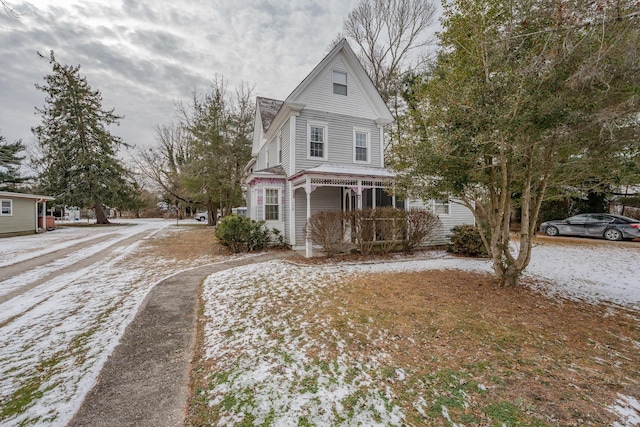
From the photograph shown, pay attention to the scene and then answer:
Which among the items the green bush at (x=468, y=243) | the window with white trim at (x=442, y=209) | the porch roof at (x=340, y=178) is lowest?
the green bush at (x=468, y=243)

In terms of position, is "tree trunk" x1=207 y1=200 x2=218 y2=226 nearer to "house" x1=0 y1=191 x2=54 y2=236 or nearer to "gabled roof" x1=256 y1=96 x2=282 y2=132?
"house" x1=0 y1=191 x2=54 y2=236

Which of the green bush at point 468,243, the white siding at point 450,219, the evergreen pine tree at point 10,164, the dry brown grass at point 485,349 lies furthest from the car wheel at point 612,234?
the evergreen pine tree at point 10,164

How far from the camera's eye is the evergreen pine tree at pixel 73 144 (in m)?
Result: 25.1

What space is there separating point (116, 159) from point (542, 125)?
113 ft

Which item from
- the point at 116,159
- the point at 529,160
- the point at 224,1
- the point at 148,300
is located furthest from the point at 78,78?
the point at 529,160

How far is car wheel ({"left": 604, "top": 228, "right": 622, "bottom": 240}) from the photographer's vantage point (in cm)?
1321

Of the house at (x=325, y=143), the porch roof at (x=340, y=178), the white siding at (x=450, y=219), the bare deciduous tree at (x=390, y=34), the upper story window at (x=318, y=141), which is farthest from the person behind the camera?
the bare deciduous tree at (x=390, y=34)

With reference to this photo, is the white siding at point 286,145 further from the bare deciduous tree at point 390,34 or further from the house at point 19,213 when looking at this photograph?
the house at point 19,213

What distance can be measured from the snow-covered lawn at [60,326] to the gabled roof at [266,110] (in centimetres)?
914

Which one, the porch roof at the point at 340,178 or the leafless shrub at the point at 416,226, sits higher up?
the porch roof at the point at 340,178

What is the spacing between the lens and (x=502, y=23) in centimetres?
473

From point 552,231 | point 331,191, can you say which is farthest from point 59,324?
point 552,231

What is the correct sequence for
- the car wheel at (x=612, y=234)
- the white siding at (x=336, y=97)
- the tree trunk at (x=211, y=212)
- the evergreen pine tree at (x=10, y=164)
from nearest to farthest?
1. the white siding at (x=336, y=97)
2. the car wheel at (x=612, y=234)
3. the tree trunk at (x=211, y=212)
4. the evergreen pine tree at (x=10, y=164)

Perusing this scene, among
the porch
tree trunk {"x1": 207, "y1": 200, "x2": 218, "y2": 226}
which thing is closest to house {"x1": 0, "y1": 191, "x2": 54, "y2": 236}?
tree trunk {"x1": 207, "y1": 200, "x2": 218, "y2": 226}
